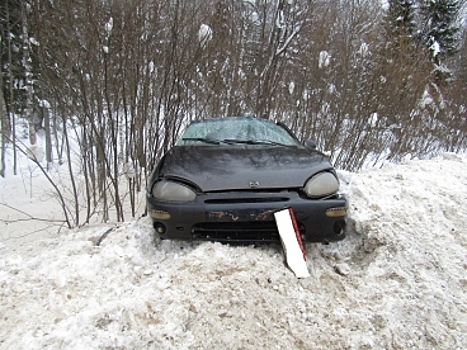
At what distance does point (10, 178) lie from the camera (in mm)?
11297

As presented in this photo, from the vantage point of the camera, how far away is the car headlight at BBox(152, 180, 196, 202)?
2287mm

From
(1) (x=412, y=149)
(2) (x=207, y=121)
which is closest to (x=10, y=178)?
(2) (x=207, y=121)

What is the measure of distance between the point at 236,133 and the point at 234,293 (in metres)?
2.12

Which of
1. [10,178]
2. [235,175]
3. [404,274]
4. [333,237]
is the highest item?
[235,175]

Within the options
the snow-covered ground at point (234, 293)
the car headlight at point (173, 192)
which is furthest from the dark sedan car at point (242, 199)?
the snow-covered ground at point (234, 293)

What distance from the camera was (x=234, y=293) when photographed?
1.87 m

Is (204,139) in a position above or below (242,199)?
above

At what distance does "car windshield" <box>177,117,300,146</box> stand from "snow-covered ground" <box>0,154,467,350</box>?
A: 122 cm

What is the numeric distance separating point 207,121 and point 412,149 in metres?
9.29

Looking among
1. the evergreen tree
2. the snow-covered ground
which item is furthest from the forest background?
the evergreen tree

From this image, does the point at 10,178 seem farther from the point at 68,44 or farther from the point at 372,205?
the point at 372,205

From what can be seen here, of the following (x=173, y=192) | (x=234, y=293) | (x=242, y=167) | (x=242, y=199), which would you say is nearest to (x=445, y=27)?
(x=242, y=167)

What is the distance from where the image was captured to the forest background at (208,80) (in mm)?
4125

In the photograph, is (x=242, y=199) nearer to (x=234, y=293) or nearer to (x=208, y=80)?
(x=234, y=293)
